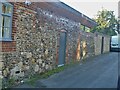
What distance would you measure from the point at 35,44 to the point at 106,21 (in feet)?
116

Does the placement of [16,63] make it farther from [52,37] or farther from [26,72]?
[52,37]

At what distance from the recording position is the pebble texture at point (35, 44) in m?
9.06

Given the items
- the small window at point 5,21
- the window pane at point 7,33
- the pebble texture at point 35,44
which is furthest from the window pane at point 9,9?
the window pane at point 7,33

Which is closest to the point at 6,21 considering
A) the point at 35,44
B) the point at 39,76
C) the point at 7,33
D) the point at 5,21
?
the point at 5,21

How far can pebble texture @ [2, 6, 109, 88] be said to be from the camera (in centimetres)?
906

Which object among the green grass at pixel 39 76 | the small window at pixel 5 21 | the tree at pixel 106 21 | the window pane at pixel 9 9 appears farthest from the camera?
the tree at pixel 106 21

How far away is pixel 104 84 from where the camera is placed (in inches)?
387

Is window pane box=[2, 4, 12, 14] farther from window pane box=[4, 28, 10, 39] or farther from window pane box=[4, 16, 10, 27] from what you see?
window pane box=[4, 28, 10, 39]

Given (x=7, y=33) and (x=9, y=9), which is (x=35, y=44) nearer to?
(x=7, y=33)

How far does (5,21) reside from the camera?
8641 millimetres

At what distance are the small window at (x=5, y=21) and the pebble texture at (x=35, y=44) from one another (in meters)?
0.39

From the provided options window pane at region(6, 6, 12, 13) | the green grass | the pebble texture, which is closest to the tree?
the pebble texture

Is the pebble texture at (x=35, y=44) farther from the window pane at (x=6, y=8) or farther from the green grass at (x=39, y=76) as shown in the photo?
the window pane at (x=6, y=8)

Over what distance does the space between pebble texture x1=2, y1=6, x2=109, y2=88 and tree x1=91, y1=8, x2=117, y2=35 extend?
27963mm
